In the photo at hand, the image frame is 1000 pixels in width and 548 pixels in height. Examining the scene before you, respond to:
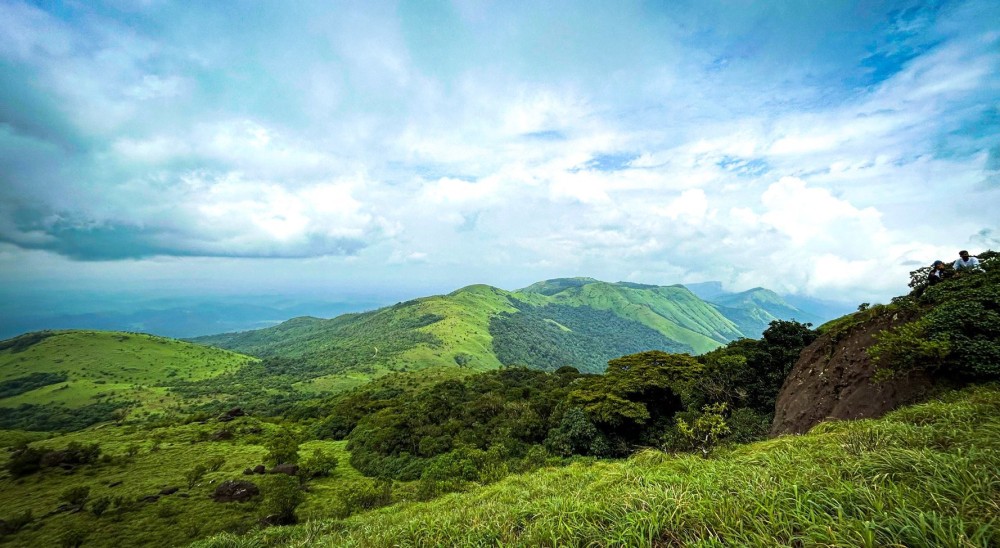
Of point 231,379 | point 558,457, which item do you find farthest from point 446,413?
point 231,379

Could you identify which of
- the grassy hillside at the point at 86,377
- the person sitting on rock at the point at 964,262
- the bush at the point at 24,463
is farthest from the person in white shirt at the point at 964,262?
the grassy hillside at the point at 86,377

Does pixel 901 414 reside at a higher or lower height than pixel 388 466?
higher

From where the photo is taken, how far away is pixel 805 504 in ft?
17.2

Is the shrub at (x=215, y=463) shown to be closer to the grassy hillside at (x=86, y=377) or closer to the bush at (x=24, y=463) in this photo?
the bush at (x=24, y=463)

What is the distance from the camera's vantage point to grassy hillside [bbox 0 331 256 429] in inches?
5118

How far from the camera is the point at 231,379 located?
172 metres

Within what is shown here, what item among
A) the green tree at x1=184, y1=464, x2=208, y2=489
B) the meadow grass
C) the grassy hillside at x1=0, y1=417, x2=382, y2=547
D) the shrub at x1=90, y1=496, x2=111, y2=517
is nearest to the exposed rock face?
the grassy hillside at x1=0, y1=417, x2=382, y2=547

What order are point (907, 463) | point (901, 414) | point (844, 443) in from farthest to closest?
point (901, 414) → point (844, 443) → point (907, 463)

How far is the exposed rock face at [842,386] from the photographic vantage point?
15059mm

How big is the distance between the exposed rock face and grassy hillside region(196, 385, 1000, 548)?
24.7 ft

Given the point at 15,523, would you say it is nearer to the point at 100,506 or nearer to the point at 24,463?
the point at 100,506

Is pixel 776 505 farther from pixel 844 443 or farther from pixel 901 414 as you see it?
pixel 901 414

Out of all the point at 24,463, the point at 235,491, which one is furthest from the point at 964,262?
the point at 24,463

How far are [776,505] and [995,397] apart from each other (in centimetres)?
1047
